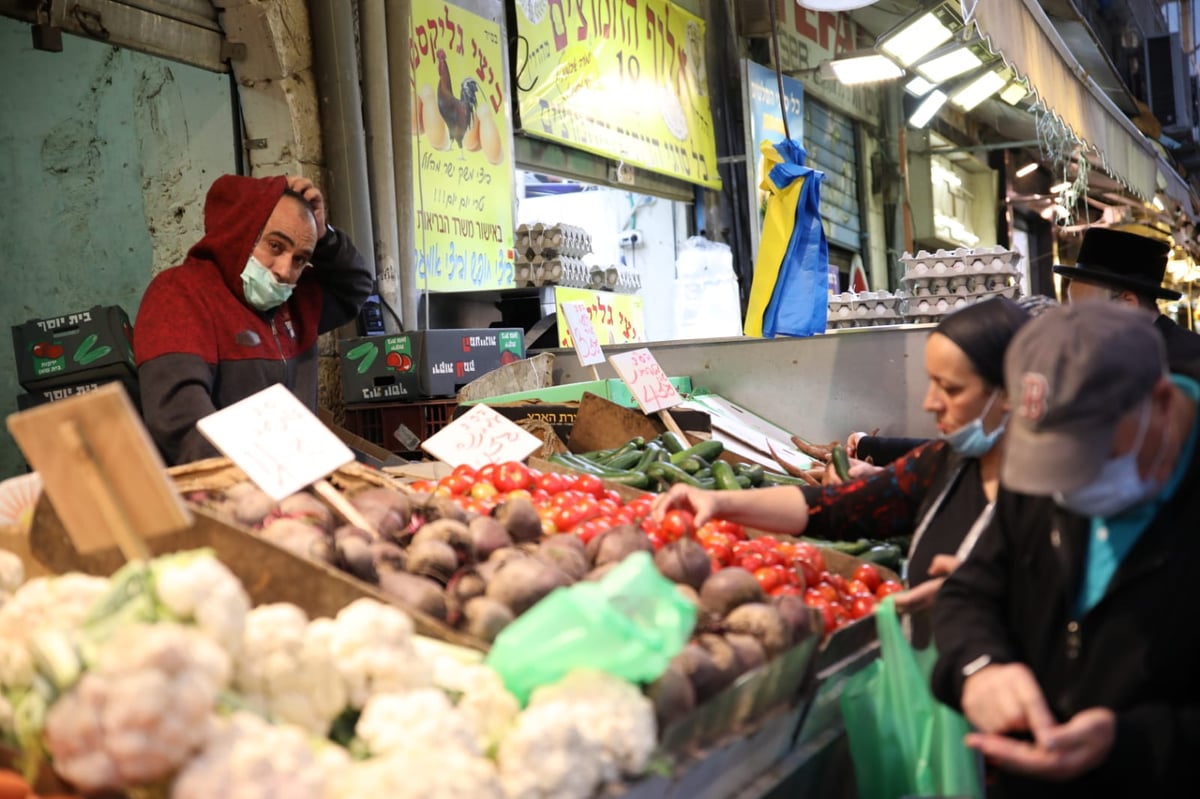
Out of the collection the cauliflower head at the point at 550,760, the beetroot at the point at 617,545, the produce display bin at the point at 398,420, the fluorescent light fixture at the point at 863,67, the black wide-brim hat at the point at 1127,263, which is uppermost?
the fluorescent light fixture at the point at 863,67

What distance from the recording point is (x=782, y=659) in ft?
7.01

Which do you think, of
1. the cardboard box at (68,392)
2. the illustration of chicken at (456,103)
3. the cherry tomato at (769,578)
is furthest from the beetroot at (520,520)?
the illustration of chicken at (456,103)

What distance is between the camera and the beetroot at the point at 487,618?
2.04 m

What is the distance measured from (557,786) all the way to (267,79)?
16.1 feet

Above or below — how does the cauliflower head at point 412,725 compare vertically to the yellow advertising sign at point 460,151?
below

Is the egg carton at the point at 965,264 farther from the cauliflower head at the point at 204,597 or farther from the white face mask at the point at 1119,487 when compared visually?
the cauliflower head at the point at 204,597

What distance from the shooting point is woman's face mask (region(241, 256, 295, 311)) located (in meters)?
3.91

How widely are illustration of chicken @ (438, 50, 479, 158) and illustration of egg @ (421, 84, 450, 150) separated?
0.06 m

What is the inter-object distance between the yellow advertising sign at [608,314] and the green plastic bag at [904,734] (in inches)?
198

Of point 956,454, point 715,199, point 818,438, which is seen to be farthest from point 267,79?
point 715,199

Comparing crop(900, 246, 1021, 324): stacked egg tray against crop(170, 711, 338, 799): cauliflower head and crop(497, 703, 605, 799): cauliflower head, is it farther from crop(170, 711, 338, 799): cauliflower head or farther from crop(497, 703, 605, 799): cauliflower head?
crop(170, 711, 338, 799): cauliflower head

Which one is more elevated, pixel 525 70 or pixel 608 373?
pixel 525 70

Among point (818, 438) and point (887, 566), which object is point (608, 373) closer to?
point (818, 438)

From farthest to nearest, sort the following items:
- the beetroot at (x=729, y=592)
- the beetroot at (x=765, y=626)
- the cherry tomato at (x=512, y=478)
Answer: the cherry tomato at (x=512, y=478) → the beetroot at (x=729, y=592) → the beetroot at (x=765, y=626)
